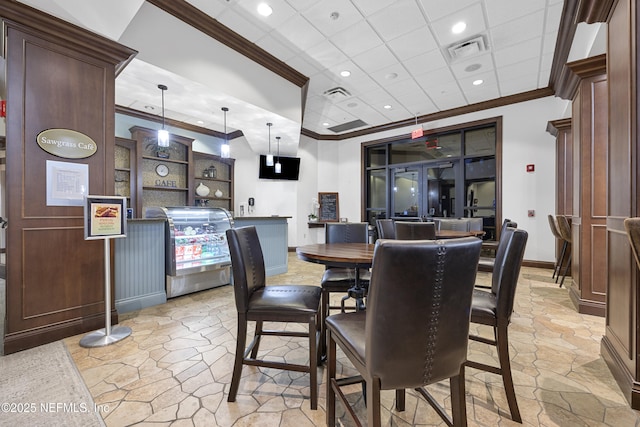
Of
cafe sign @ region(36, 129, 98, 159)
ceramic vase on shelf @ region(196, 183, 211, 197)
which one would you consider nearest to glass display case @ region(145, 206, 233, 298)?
cafe sign @ region(36, 129, 98, 159)

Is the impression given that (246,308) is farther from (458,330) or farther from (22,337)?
(22,337)

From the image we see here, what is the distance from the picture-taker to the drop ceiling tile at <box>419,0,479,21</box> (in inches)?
120

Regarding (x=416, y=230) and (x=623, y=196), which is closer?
(x=623, y=196)

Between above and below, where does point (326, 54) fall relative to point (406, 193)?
above

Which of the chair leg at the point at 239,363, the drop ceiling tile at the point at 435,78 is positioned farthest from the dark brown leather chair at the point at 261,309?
the drop ceiling tile at the point at 435,78

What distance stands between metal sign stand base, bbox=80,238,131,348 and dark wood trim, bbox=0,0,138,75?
69.1 inches

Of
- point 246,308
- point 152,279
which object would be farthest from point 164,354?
point 152,279

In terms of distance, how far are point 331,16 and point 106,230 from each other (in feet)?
10.7

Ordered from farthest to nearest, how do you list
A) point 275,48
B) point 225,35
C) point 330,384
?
point 275,48 → point 225,35 → point 330,384

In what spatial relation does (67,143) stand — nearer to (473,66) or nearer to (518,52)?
(473,66)

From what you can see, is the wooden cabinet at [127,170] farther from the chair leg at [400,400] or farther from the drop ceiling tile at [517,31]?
the drop ceiling tile at [517,31]

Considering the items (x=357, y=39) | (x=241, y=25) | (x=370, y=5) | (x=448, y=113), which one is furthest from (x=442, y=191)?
(x=241, y=25)

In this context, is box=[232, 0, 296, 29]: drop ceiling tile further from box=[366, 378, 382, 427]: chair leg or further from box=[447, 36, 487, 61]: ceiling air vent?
box=[366, 378, 382, 427]: chair leg

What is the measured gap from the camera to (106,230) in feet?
8.14
